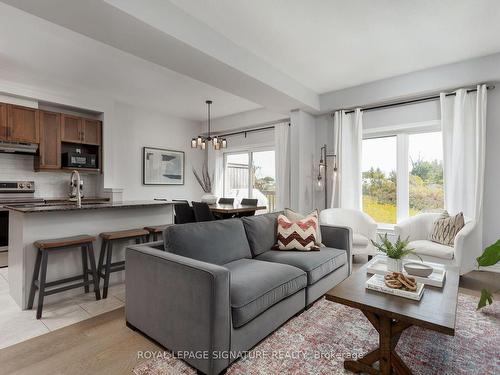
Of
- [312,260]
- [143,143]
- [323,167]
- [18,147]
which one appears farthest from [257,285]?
[143,143]

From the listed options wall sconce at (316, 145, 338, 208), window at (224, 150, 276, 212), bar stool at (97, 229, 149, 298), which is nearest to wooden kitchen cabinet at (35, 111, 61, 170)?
bar stool at (97, 229, 149, 298)

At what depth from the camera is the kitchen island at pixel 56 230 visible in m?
2.51

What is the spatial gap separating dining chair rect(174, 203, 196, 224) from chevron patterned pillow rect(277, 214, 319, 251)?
1.80 metres

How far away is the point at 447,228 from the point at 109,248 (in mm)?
3851

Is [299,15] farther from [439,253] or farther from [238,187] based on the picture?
[238,187]

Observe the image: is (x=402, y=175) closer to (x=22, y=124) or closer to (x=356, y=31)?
(x=356, y=31)

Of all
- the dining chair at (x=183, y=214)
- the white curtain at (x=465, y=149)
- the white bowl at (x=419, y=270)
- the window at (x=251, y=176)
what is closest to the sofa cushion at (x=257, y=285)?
the white bowl at (x=419, y=270)

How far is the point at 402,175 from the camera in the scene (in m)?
4.35

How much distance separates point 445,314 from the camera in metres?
1.50

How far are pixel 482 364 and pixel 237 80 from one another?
3.31 metres

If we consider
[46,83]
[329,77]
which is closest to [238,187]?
[329,77]

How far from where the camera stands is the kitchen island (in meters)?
A: 2.51

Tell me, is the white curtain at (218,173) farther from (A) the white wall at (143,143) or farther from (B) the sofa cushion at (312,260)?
(B) the sofa cushion at (312,260)

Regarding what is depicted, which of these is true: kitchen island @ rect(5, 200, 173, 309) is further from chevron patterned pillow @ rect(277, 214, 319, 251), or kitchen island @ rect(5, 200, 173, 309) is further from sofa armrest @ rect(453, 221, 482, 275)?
sofa armrest @ rect(453, 221, 482, 275)
